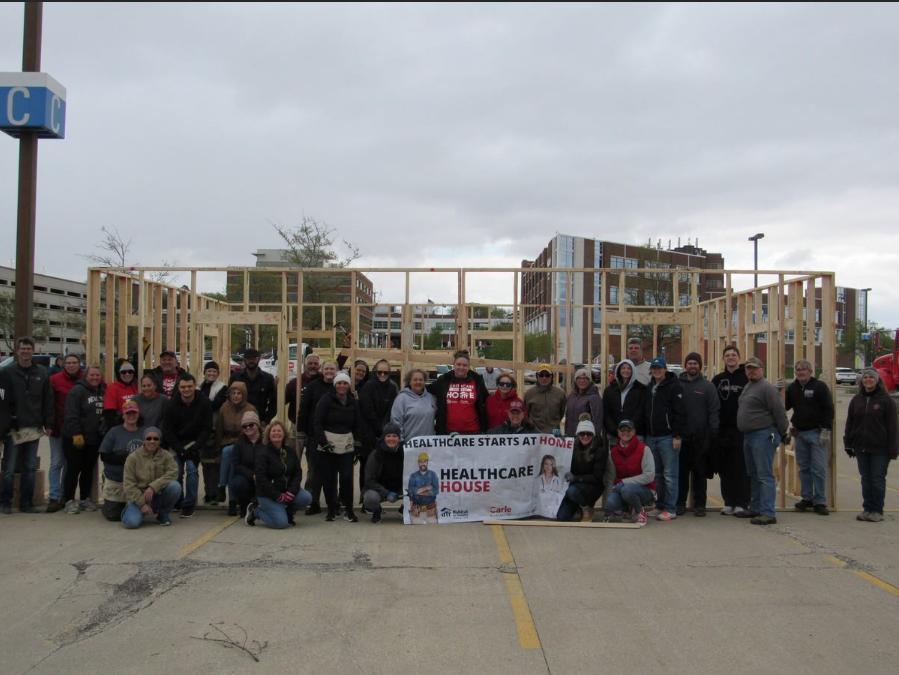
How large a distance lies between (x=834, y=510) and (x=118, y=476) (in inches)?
354

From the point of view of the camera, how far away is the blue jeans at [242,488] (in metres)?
7.96

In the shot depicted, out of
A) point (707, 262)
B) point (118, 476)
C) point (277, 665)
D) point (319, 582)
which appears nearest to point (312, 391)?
point (118, 476)

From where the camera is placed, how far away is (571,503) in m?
8.21

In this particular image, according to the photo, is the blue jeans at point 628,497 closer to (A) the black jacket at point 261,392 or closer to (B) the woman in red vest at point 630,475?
(B) the woman in red vest at point 630,475

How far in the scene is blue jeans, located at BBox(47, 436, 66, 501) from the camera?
852 cm

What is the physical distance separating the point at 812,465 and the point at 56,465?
31.3ft

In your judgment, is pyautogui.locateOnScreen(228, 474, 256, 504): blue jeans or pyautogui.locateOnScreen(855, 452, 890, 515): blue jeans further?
pyautogui.locateOnScreen(855, 452, 890, 515): blue jeans

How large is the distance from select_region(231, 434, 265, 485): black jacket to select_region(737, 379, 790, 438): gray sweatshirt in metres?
5.81

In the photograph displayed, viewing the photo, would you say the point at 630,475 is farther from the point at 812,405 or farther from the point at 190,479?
the point at 190,479

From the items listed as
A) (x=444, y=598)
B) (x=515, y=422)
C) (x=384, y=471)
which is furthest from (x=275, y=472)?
(x=444, y=598)

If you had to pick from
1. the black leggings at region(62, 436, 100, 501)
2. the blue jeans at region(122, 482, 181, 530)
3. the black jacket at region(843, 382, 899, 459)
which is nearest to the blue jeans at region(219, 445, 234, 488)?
the blue jeans at region(122, 482, 181, 530)

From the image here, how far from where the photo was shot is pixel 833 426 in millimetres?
8648

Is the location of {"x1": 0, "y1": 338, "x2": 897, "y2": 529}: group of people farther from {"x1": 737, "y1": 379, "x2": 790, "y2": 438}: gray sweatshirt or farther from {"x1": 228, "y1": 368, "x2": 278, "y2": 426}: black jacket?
{"x1": 228, "y1": 368, "x2": 278, "y2": 426}: black jacket

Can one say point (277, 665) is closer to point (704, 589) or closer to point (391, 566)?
point (391, 566)
